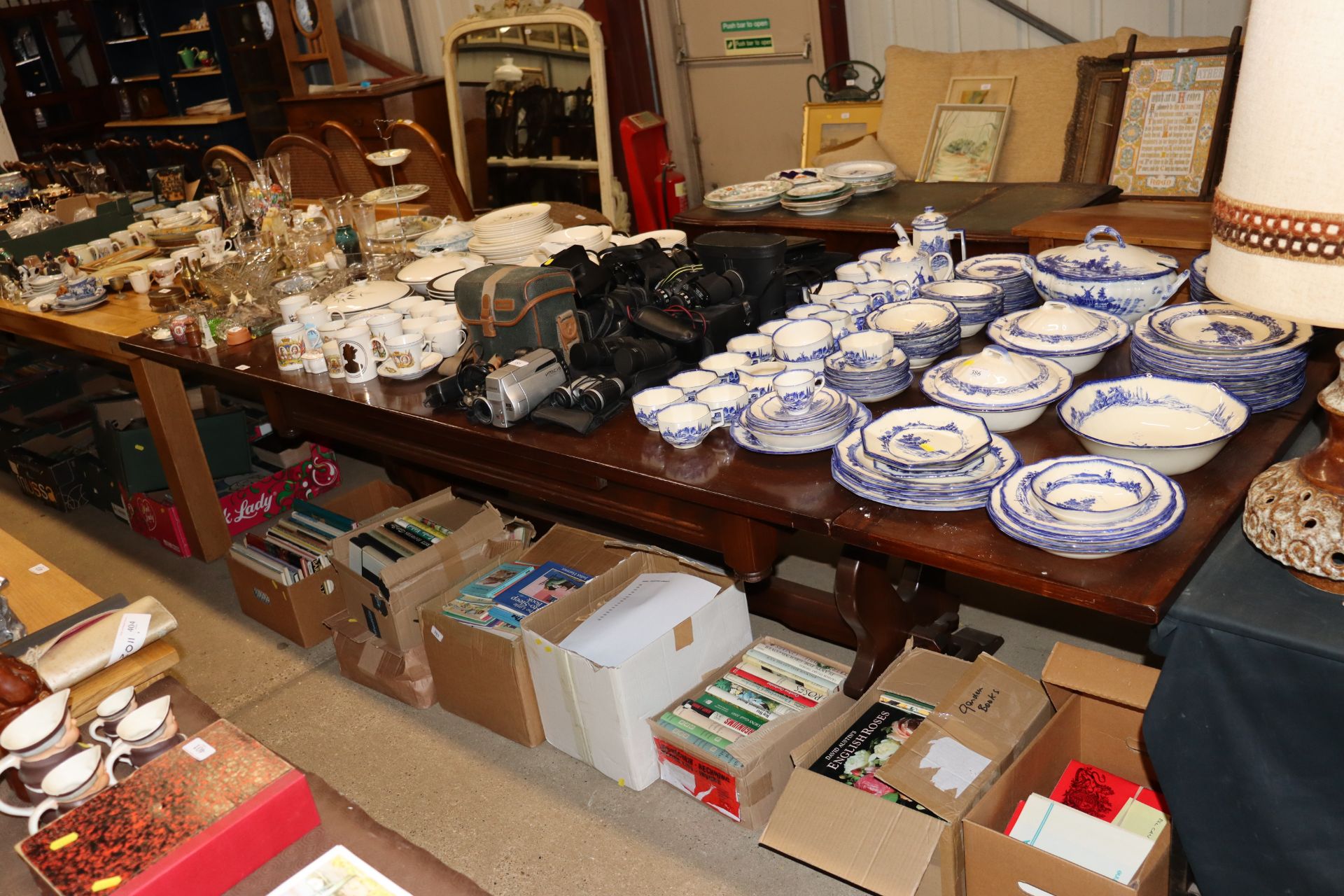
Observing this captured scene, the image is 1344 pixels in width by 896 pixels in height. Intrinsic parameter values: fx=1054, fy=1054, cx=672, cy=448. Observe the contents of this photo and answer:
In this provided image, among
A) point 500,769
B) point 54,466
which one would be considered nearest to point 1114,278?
point 500,769

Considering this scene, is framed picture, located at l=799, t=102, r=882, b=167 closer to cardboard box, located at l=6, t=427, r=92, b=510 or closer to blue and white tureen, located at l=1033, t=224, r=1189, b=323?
blue and white tureen, located at l=1033, t=224, r=1189, b=323

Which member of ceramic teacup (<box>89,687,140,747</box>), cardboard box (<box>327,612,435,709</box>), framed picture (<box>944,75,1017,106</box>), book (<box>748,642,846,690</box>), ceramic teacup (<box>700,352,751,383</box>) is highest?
framed picture (<box>944,75,1017,106</box>)

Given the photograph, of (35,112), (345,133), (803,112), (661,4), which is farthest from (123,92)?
(803,112)

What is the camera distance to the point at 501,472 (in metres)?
2.23

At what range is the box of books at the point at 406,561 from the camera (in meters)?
2.46

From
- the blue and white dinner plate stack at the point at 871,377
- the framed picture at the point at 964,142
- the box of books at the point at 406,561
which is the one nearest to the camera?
the blue and white dinner plate stack at the point at 871,377

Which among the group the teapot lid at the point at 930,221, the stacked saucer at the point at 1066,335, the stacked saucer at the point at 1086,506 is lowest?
the stacked saucer at the point at 1086,506

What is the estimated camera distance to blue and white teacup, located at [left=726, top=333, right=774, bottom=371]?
7.12 feet

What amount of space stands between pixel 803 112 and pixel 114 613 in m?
4.08

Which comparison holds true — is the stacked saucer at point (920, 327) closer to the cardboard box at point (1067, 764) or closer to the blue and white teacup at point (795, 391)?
Result: the blue and white teacup at point (795, 391)

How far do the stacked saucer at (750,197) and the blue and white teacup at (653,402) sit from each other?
1.88 m

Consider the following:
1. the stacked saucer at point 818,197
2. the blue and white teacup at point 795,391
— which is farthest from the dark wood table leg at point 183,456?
the blue and white teacup at point 795,391

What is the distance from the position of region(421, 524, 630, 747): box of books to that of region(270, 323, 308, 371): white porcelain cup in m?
0.71

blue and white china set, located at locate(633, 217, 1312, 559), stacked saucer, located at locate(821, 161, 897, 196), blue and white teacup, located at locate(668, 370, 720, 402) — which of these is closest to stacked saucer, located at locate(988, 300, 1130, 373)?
blue and white china set, located at locate(633, 217, 1312, 559)
